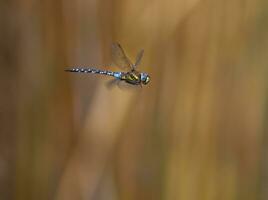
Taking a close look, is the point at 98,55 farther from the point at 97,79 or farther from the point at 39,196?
the point at 39,196

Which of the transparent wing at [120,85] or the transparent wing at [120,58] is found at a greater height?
the transparent wing at [120,58]

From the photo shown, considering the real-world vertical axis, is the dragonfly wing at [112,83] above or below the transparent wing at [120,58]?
below
